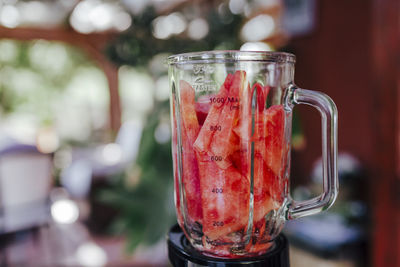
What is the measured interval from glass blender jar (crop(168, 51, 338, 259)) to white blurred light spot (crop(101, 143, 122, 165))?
4134 mm

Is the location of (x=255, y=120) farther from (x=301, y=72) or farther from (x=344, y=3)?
(x=301, y=72)

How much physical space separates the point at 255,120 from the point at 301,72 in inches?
84.1

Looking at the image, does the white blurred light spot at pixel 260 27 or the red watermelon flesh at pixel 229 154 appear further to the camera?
the white blurred light spot at pixel 260 27

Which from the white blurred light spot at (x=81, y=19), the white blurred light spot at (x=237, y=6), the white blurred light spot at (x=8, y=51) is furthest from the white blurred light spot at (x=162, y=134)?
the white blurred light spot at (x=8, y=51)

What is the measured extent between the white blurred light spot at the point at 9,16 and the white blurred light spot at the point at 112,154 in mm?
2069

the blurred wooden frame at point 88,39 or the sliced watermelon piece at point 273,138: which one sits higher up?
the blurred wooden frame at point 88,39

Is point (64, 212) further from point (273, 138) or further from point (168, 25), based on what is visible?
point (273, 138)

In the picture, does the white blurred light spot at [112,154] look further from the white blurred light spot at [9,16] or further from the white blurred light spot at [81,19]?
the white blurred light spot at [9,16]

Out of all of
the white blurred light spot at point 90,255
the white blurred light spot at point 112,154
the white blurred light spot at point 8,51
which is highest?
the white blurred light spot at point 8,51

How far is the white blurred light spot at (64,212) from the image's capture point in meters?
3.93

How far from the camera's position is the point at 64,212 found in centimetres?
401

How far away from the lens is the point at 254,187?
388 mm

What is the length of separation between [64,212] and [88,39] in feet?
8.79

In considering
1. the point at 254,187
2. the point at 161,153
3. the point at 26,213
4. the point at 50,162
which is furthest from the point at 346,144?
the point at 26,213
